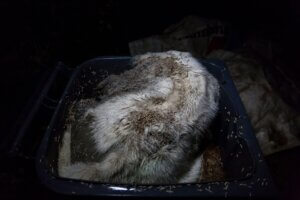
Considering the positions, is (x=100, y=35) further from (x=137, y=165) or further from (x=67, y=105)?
(x=137, y=165)

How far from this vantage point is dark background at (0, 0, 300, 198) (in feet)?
7.97

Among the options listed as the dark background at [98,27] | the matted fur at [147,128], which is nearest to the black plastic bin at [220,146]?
the matted fur at [147,128]

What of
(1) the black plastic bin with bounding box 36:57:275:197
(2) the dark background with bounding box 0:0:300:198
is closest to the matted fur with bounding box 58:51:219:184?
(1) the black plastic bin with bounding box 36:57:275:197

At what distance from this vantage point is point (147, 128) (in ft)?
3.64

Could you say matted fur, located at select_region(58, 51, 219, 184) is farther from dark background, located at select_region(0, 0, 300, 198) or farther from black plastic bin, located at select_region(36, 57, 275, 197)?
dark background, located at select_region(0, 0, 300, 198)

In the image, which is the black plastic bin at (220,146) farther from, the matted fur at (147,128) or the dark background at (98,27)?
the dark background at (98,27)

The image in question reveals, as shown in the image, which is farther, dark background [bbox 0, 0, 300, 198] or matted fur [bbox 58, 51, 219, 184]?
dark background [bbox 0, 0, 300, 198]

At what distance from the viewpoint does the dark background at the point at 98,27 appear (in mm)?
2430

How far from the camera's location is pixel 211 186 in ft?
3.37

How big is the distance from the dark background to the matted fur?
47.4 inches

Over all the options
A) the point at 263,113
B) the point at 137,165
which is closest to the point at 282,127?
the point at 263,113

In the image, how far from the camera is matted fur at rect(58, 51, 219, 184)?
3.57 ft

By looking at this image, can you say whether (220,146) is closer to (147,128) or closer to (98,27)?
(147,128)

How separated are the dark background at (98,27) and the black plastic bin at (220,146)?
3.04 ft
